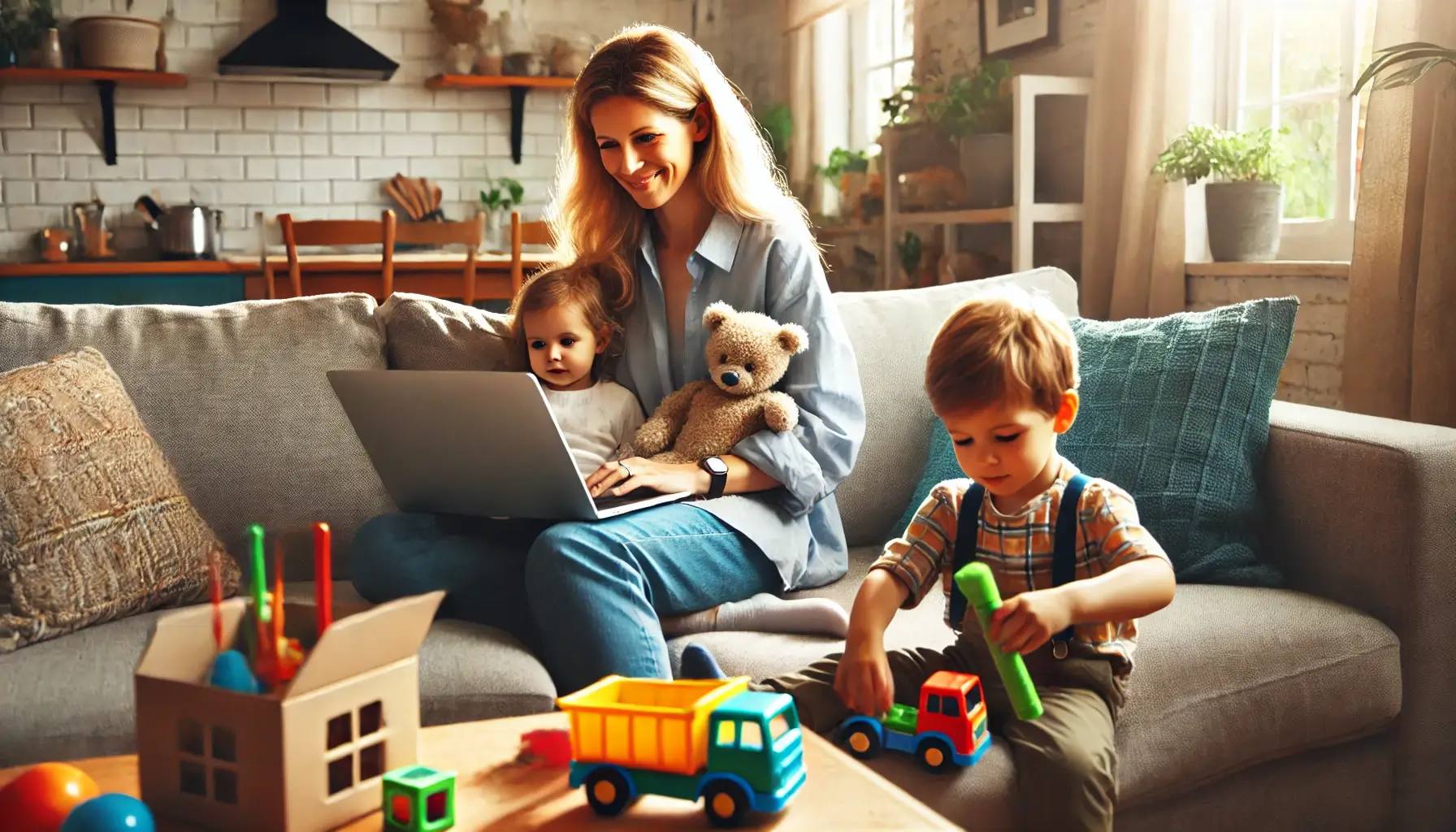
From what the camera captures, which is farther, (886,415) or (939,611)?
(886,415)

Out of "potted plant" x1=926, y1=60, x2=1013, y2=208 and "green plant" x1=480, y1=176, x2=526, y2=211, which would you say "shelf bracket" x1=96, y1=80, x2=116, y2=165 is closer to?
"green plant" x1=480, y1=176, x2=526, y2=211

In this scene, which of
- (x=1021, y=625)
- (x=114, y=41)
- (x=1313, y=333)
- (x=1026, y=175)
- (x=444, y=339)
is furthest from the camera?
(x=114, y=41)

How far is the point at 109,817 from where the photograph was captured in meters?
0.82

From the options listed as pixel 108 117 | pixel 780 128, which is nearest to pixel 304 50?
pixel 108 117

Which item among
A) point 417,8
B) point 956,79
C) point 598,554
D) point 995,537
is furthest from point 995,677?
point 417,8

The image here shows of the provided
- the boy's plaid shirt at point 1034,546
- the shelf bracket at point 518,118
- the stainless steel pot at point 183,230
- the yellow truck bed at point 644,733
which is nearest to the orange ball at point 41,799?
the yellow truck bed at point 644,733

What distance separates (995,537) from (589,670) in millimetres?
501

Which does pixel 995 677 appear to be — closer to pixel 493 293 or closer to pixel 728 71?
pixel 493 293

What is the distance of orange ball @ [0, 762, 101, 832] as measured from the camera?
85cm

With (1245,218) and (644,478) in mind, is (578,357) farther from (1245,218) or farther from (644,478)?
(1245,218)

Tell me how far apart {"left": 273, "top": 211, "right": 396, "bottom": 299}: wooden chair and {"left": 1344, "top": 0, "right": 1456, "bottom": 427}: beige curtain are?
2603mm

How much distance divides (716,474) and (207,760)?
0.93 m

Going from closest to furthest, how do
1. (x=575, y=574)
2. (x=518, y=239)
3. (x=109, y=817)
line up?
(x=109, y=817), (x=575, y=574), (x=518, y=239)

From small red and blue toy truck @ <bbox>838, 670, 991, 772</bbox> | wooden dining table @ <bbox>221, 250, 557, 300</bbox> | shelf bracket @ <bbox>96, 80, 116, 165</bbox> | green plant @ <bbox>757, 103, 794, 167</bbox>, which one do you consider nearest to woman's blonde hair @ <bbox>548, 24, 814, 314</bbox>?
small red and blue toy truck @ <bbox>838, 670, 991, 772</bbox>
